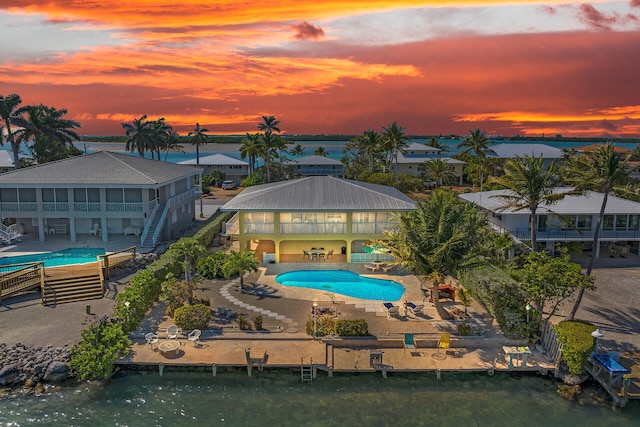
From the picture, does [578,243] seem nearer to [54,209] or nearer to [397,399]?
[397,399]

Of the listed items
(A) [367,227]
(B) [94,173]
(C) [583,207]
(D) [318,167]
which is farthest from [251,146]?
(C) [583,207]

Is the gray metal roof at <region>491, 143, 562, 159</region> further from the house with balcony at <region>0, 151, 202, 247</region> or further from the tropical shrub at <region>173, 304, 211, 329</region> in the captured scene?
the tropical shrub at <region>173, 304, 211, 329</region>

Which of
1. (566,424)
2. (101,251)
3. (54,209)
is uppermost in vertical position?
(54,209)

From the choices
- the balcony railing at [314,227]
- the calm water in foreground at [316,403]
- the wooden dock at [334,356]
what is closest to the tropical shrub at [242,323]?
the wooden dock at [334,356]

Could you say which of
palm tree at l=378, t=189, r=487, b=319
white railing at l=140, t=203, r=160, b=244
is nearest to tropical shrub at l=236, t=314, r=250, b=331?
palm tree at l=378, t=189, r=487, b=319

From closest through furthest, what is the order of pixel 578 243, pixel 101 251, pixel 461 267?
1. pixel 461 267
2. pixel 101 251
3. pixel 578 243

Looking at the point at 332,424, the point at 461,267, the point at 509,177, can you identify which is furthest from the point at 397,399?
the point at 509,177

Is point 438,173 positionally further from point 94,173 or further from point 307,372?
point 307,372

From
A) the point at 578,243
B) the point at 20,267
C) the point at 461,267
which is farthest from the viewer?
the point at 578,243
